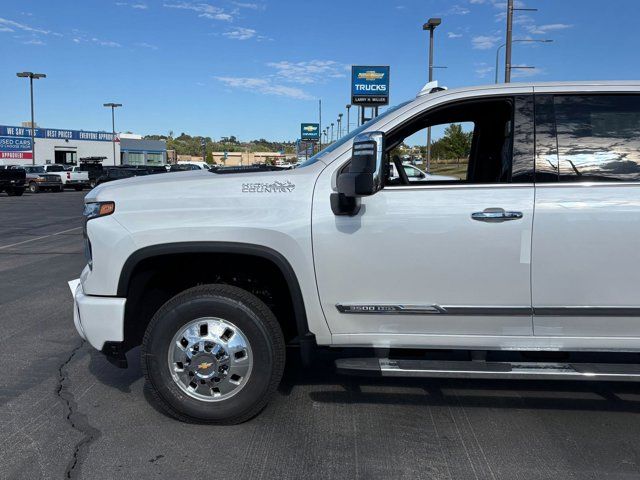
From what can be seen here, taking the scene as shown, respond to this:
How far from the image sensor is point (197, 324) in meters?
3.65

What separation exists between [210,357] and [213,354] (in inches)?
1.2

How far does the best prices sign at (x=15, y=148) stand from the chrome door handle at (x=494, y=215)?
62.7 meters

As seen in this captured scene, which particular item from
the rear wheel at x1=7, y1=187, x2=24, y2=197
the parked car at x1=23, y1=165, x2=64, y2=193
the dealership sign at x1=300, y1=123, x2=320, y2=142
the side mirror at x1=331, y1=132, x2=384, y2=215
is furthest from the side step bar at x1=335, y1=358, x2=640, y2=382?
the dealership sign at x1=300, y1=123, x2=320, y2=142

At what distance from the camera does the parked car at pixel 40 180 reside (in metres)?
37.6

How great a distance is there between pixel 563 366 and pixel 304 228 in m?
1.80

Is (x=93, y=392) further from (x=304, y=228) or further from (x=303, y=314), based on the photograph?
(x=304, y=228)

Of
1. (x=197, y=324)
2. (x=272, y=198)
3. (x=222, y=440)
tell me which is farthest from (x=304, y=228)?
(x=222, y=440)

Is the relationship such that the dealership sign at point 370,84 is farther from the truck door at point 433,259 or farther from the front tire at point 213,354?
the front tire at point 213,354

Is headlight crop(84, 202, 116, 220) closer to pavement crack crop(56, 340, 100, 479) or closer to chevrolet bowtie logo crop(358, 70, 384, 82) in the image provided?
pavement crack crop(56, 340, 100, 479)

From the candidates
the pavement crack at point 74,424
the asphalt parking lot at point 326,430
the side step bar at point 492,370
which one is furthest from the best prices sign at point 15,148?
the side step bar at point 492,370

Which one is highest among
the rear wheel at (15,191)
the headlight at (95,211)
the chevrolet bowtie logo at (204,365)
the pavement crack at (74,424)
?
the headlight at (95,211)

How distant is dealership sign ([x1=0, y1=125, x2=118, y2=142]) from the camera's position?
2277 inches

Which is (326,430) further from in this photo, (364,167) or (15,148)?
(15,148)

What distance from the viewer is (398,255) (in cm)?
349
